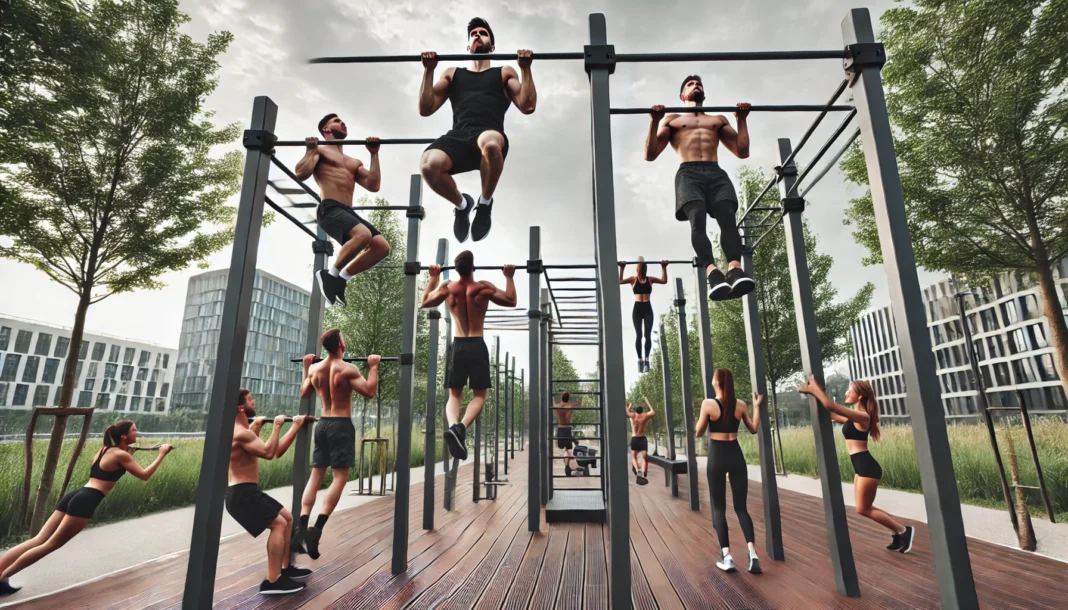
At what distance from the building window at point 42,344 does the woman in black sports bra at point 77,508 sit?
139 ft

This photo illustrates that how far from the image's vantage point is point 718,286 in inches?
135

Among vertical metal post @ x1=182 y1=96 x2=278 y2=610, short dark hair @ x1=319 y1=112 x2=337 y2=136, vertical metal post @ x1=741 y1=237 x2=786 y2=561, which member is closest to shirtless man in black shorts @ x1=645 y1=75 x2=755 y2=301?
vertical metal post @ x1=741 y1=237 x2=786 y2=561

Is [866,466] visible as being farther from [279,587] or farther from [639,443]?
[639,443]

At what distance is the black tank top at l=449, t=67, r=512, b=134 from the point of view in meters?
3.39

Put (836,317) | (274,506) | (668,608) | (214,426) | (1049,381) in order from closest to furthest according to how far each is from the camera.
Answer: (214,426), (668,608), (274,506), (836,317), (1049,381)

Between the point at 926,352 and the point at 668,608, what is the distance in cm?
246

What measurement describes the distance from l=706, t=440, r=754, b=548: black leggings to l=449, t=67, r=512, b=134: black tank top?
3561 millimetres

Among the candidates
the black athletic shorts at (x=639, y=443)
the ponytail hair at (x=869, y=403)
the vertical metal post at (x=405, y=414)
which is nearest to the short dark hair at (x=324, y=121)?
the vertical metal post at (x=405, y=414)

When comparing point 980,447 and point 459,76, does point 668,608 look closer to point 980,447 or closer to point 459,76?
point 459,76

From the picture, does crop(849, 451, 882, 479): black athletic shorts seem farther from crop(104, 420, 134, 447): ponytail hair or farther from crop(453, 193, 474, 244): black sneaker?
crop(104, 420, 134, 447): ponytail hair

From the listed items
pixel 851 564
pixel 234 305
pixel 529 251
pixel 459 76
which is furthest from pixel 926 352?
pixel 529 251

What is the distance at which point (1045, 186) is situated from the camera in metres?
7.70

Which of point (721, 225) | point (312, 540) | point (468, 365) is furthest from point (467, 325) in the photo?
point (721, 225)

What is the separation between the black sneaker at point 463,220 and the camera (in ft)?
12.8
